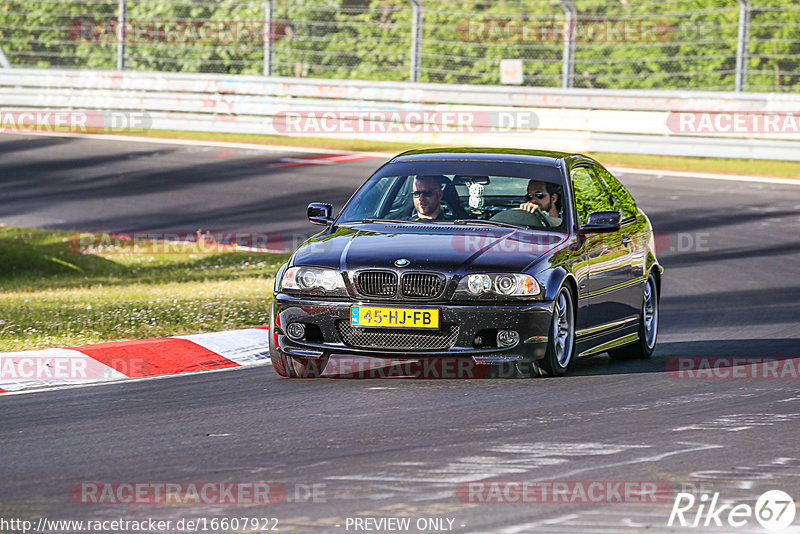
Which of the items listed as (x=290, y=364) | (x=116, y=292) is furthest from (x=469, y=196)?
(x=116, y=292)

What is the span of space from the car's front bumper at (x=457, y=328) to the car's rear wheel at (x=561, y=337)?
10 centimetres

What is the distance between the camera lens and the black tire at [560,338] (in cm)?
892

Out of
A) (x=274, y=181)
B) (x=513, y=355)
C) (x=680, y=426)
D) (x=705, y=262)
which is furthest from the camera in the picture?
(x=274, y=181)

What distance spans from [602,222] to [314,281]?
6.72 feet

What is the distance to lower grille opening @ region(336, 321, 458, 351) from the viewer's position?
8695mm

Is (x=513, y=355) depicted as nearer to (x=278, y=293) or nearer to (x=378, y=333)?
(x=378, y=333)

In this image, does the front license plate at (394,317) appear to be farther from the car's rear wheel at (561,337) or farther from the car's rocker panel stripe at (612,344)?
the car's rocker panel stripe at (612,344)

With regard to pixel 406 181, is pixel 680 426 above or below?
below

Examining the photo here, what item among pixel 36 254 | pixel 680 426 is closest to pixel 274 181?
pixel 36 254

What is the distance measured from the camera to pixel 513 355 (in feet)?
28.7

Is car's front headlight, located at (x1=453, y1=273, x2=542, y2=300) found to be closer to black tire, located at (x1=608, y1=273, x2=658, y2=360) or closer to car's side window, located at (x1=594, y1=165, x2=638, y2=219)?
black tire, located at (x1=608, y1=273, x2=658, y2=360)

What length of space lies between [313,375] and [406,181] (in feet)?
5.32

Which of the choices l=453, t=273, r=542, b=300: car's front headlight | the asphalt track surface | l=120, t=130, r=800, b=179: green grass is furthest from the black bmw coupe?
l=120, t=130, r=800, b=179: green grass

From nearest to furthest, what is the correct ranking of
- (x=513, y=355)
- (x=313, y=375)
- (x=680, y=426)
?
(x=680, y=426) < (x=513, y=355) < (x=313, y=375)
